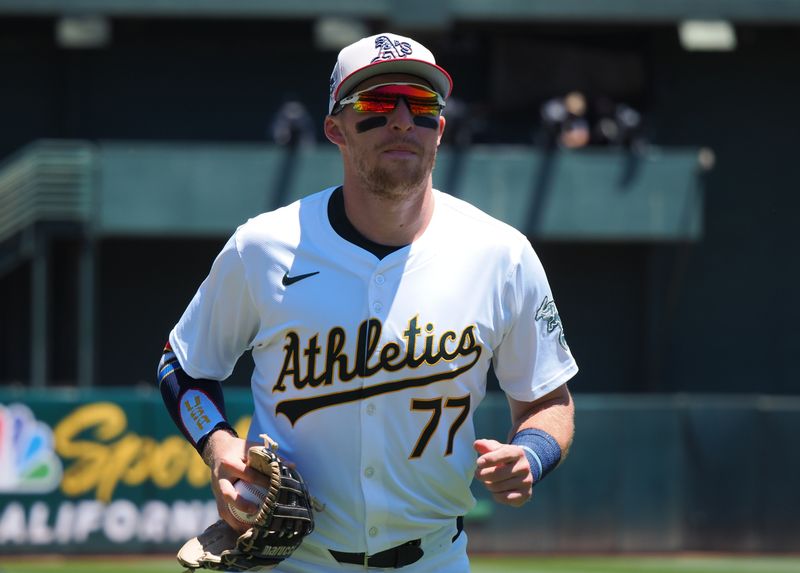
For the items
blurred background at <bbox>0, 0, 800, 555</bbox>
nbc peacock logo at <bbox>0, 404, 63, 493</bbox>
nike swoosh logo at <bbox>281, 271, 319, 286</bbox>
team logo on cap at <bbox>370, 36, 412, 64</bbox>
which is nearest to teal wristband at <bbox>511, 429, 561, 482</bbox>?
nike swoosh logo at <bbox>281, 271, 319, 286</bbox>

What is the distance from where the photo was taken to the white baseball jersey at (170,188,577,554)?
3.45 metres

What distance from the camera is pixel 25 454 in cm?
1300

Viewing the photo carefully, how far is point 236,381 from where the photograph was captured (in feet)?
64.2

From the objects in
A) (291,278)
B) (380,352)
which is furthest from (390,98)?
(380,352)

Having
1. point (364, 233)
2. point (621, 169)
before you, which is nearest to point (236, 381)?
point (621, 169)

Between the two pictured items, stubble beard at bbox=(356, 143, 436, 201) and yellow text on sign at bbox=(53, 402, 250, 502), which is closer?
stubble beard at bbox=(356, 143, 436, 201)

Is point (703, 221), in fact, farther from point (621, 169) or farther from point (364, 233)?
point (364, 233)

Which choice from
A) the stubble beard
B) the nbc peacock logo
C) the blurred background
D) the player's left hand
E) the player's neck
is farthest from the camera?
the blurred background

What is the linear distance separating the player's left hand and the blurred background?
1340 cm

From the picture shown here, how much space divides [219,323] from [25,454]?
9.99 meters

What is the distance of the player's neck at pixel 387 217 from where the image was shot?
3555 millimetres

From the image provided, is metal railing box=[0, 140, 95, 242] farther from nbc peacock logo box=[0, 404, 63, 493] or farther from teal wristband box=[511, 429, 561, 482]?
teal wristband box=[511, 429, 561, 482]

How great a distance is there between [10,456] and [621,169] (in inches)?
365

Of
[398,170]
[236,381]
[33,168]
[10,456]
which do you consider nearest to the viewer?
[398,170]
